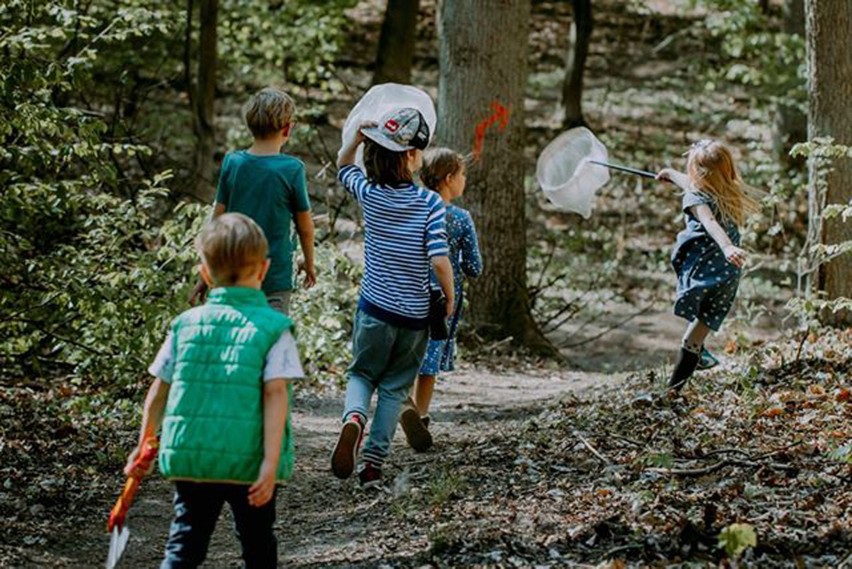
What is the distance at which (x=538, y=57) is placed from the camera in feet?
96.1

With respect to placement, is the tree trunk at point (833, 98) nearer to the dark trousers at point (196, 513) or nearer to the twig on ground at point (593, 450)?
Result: the twig on ground at point (593, 450)

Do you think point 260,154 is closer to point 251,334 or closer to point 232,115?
point 251,334

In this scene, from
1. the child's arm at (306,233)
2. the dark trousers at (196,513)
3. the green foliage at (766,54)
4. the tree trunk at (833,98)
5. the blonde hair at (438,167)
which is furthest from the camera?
the green foliage at (766,54)

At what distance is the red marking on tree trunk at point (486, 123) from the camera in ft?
39.8

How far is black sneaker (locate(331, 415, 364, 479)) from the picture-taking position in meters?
6.43

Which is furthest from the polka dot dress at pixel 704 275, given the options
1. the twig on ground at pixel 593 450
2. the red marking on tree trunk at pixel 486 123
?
the red marking on tree trunk at pixel 486 123

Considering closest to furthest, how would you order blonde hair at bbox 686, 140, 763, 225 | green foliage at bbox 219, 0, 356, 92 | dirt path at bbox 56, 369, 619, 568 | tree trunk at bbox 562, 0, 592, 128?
dirt path at bbox 56, 369, 619, 568 < blonde hair at bbox 686, 140, 763, 225 < green foliage at bbox 219, 0, 356, 92 < tree trunk at bbox 562, 0, 592, 128

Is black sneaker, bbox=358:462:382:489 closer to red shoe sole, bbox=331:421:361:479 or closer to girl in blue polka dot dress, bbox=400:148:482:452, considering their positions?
red shoe sole, bbox=331:421:361:479

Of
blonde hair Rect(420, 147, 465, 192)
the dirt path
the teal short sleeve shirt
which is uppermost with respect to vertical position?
blonde hair Rect(420, 147, 465, 192)

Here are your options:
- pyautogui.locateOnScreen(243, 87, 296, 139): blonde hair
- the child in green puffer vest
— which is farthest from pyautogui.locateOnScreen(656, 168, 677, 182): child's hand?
the child in green puffer vest

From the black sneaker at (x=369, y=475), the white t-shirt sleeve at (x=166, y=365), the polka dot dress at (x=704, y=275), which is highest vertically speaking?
the polka dot dress at (x=704, y=275)

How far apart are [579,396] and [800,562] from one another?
Answer: 468 centimetres

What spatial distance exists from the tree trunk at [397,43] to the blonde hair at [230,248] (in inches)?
593

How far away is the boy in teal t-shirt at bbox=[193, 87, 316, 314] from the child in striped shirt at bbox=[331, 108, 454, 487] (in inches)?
14.1
